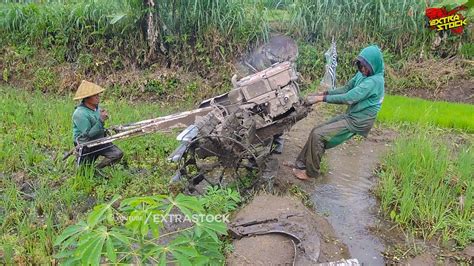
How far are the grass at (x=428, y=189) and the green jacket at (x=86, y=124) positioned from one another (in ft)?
10.3

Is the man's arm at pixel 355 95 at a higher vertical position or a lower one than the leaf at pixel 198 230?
lower

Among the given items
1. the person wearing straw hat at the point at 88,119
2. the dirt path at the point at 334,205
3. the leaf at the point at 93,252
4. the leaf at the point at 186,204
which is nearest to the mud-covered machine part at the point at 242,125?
the dirt path at the point at 334,205

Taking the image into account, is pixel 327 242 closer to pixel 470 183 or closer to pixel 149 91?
pixel 470 183

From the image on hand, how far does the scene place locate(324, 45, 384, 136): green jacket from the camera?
5191mm

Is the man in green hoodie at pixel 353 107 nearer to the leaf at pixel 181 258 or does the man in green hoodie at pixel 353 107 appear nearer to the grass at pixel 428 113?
the grass at pixel 428 113

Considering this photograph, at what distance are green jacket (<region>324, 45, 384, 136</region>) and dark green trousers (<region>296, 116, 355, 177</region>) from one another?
0.10 meters

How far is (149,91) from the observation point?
9266 millimetres

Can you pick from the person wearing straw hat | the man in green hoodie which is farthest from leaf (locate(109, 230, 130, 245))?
the man in green hoodie

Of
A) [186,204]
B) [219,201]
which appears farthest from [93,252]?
[219,201]

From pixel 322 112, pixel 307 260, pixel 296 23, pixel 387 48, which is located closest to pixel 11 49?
Result: pixel 296 23

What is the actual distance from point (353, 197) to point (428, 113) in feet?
8.72

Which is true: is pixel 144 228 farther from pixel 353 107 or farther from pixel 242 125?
pixel 353 107

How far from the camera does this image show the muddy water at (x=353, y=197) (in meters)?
4.56

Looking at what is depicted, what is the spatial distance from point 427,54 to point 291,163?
200 inches
